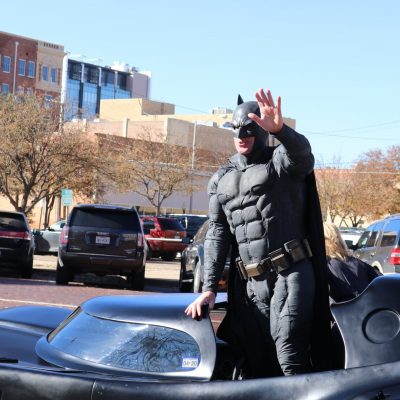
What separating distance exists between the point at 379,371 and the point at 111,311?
168 cm

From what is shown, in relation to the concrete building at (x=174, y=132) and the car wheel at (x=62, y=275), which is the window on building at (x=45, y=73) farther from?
the car wheel at (x=62, y=275)

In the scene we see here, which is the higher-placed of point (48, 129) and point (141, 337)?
point (48, 129)

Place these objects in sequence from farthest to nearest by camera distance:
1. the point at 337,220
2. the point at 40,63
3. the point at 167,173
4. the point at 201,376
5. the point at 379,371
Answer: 1. the point at 40,63
2. the point at 337,220
3. the point at 167,173
4. the point at 201,376
5. the point at 379,371

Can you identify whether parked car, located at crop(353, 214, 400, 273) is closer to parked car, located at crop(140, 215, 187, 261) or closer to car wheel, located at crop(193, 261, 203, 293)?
car wheel, located at crop(193, 261, 203, 293)

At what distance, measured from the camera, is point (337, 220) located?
71.3 meters

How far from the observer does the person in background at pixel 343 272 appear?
481 cm

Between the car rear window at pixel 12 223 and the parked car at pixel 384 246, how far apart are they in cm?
724

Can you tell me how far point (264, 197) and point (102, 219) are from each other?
13.6 m

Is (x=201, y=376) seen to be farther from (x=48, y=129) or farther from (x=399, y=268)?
(x=48, y=129)

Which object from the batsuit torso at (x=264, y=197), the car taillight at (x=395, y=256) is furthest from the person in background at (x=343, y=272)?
the car taillight at (x=395, y=256)

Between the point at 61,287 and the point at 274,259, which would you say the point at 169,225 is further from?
the point at 274,259

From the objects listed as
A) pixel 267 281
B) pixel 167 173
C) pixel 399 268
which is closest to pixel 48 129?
pixel 167 173

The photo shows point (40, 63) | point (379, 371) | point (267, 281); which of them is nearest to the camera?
point (379, 371)

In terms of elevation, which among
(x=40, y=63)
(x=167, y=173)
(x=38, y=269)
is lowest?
(x=38, y=269)
